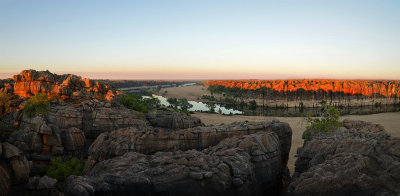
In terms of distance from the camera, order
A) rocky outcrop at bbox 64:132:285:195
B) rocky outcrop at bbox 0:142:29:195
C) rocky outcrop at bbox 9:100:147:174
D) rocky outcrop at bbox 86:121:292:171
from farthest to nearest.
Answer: rocky outcrop at bbox 9:100:147:174 → rocky outcrop at bbox 86:121:292:171 → rocky outcrop at bbox 64:132:285:195 → rocky outcrop at bbox 0:142:29:195

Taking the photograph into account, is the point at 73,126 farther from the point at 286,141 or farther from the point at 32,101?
the point at 286,141

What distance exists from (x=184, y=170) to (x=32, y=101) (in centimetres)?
2932

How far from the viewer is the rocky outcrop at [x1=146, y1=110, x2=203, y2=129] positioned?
3728 centimetres

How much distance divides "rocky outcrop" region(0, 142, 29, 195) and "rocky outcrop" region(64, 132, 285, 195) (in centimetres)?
255

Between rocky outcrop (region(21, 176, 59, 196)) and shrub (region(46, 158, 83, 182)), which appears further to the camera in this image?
shrub (region(46, 158, 83, 182))

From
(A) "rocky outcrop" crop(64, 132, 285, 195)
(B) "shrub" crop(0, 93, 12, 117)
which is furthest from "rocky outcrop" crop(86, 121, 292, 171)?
(B) "shrub" crop(0, 93, 12, 117)

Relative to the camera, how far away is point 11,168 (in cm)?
1473

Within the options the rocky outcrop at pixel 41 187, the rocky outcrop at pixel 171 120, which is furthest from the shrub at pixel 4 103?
the rocky outcrop at pixel 41 187

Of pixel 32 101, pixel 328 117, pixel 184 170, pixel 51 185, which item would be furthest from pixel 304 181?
pixel 32 101

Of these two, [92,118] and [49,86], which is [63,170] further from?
[49,86]

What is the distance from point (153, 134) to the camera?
78.7 feet

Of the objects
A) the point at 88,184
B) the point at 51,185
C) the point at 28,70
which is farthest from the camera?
the point at 28,70

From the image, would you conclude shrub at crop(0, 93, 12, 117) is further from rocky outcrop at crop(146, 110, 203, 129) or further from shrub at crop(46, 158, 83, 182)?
rocky outcrop at crop(146, 110, 203, 129)

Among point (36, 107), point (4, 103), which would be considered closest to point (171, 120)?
point (36, 107)
